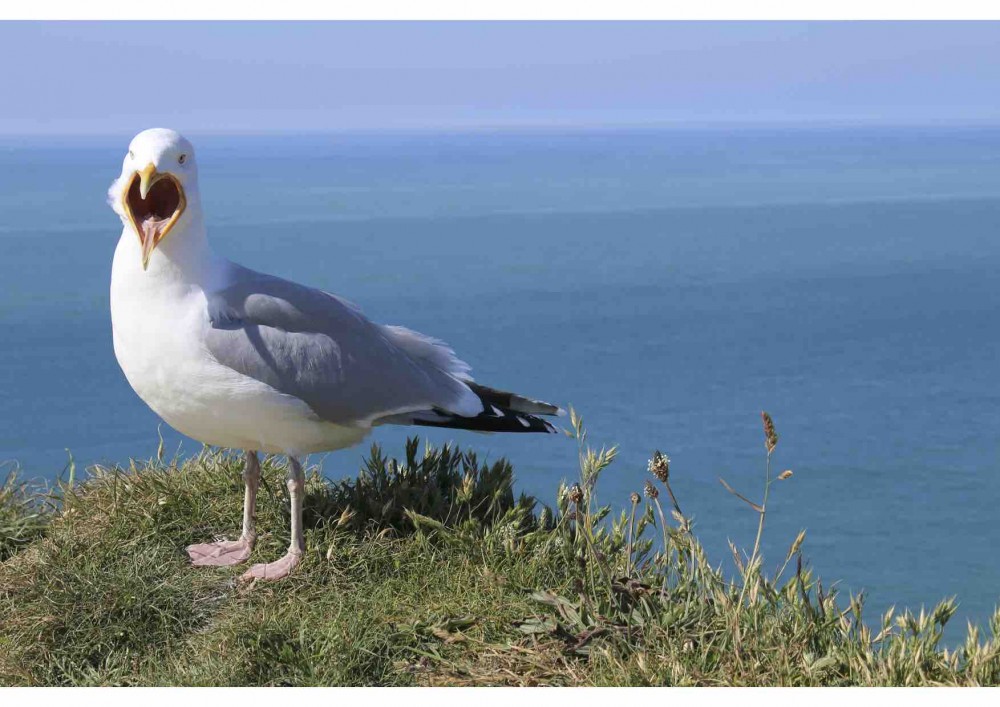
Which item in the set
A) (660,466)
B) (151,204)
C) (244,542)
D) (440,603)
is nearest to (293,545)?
(244,542)

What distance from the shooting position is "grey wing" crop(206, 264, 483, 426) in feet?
18.1

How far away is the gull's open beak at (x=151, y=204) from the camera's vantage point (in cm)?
527

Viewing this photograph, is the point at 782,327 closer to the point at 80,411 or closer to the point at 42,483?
the point at 80,411

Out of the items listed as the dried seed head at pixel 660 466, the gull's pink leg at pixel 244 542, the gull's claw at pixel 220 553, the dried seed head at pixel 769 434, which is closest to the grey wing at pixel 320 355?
the gull's pink leg at pixel 244 542

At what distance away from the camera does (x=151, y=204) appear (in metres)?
5.53

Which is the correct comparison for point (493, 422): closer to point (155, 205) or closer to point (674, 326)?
point (155, 205)

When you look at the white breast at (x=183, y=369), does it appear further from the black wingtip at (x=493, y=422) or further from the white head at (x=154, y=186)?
the black wingtip at (x=493, y=422)

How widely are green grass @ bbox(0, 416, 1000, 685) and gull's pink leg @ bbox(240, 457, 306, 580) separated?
2.9 inches

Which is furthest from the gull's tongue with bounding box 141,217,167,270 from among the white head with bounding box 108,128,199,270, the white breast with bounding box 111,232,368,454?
the white breast with bounding box 111,232,368,454

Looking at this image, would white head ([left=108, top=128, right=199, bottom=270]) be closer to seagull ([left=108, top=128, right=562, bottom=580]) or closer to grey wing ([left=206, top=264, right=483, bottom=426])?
seagull ([left=108, top=128, right=562, bottom=580])

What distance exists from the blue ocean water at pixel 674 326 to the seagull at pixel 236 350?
67 cm

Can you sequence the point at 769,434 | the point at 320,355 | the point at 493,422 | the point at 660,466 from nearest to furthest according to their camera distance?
1. the point at 769,434
2. the point at 660,466
3. the point at 320,355
4. the point at 493,422

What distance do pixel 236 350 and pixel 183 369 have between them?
25 centimetres

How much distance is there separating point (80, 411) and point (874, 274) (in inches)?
1899
